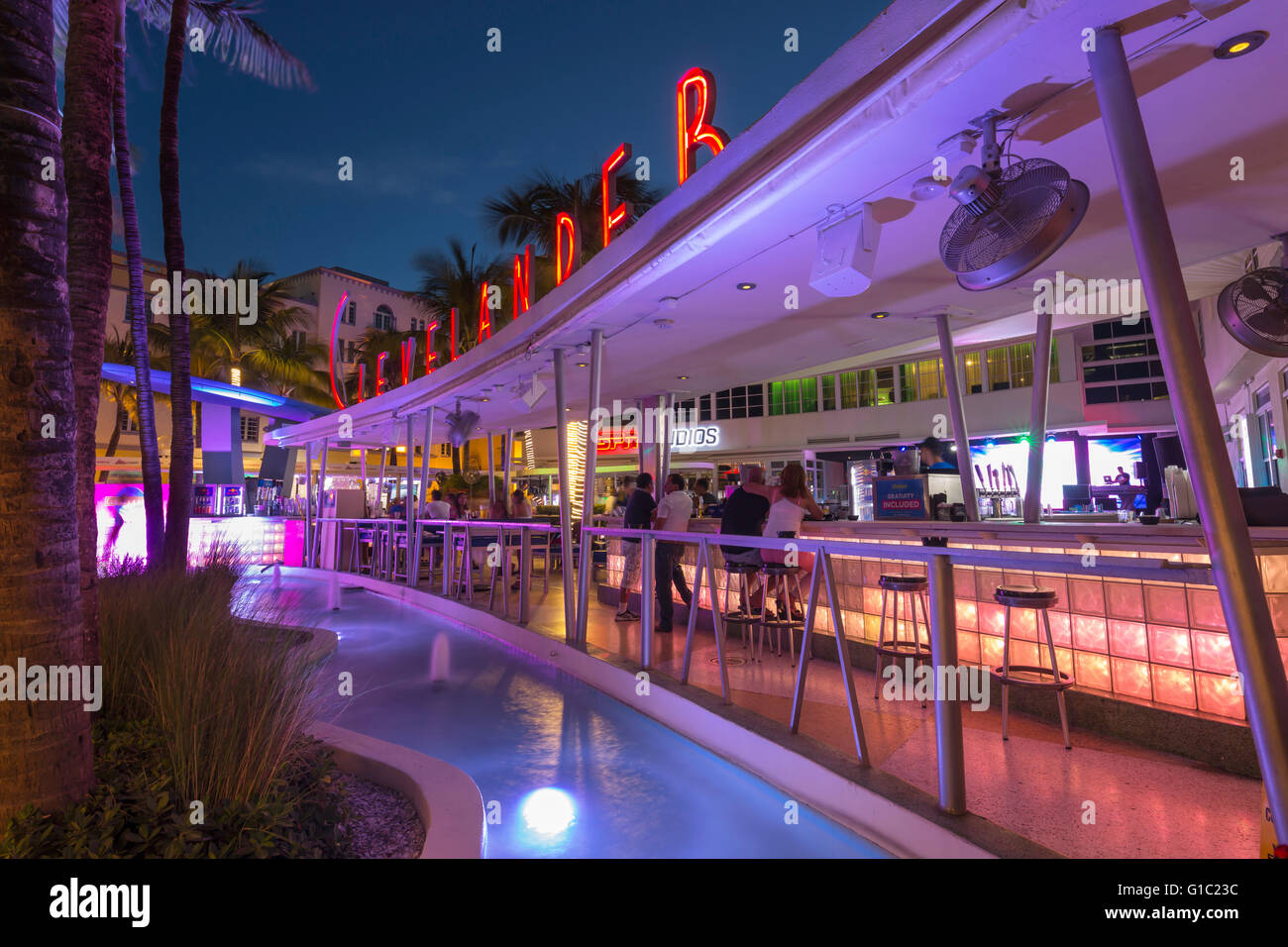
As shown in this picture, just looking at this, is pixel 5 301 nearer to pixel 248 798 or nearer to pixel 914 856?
pixel 248 798

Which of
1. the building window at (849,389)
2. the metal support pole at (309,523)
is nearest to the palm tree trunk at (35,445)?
the metal support pole at (309,523)

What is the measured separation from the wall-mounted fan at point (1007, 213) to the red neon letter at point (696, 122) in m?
1.79

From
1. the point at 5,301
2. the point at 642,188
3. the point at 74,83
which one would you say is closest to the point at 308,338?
the point at 642,188

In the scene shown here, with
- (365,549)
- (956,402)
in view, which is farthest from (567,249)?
(365,549)

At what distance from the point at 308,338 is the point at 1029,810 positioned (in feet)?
96.0

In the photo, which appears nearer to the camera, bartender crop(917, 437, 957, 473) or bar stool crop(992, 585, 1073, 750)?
bar stool crop(992, 585, 1073, 750)

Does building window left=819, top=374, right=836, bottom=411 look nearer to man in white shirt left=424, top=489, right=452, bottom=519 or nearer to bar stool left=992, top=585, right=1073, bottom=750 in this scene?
man in white shirt left=424, top=489, right=452, bottom=519

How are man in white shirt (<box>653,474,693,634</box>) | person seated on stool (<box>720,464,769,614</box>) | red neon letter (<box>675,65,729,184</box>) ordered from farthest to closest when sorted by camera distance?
man in white shirt (<box>653,474,693,634</box>) < person seated on stool (<box>720,464,769,614</box>) < red neon letter (<box>675,65,729,184</box>)

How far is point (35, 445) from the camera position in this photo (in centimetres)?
200

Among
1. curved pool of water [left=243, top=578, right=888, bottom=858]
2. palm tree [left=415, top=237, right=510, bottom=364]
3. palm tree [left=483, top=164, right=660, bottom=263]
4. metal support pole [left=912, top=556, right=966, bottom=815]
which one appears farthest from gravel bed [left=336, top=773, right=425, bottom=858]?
palm tree [left=415, top=237, right=510, bottom=364]

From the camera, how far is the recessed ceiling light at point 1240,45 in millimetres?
2424

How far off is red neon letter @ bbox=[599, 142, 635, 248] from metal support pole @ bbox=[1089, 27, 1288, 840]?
376 cm

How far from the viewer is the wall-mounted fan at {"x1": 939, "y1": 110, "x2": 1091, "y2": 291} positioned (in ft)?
9.12

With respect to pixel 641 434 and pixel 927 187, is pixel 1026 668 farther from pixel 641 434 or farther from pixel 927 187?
pixel 641 434
